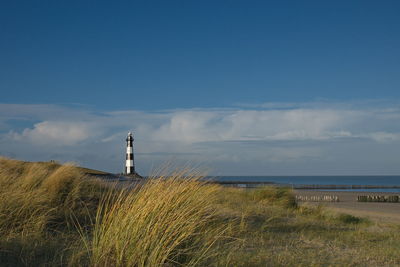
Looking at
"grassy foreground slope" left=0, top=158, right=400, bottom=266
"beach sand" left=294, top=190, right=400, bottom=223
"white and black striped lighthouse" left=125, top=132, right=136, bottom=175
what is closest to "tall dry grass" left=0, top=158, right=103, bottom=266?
"grassy foreground slope" left=0, top=158, right=400, bottom=266

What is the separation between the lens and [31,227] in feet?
17.6

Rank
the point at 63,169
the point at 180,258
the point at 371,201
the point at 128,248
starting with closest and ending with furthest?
1. the point at 128,248
2. the point at 180,258
3. the point at 63,169
4. the point at 371,201

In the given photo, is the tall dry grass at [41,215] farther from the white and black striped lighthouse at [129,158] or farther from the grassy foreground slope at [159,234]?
the white and black striped lighthouse at [129,158]

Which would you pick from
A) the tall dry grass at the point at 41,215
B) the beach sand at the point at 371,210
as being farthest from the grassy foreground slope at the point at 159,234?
the beach sand at the point at 371,210

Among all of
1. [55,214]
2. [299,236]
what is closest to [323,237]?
[299,236]

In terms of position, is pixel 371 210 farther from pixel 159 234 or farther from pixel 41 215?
pixel 159 234

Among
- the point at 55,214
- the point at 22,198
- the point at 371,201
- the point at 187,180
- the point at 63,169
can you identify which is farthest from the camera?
the point at 371,201

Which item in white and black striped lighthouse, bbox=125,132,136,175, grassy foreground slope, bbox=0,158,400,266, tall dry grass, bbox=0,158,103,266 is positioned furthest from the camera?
white and black striped lighthouse, bbox=125,132,136,175

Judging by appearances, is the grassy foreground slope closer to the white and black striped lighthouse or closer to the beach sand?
the beach sand

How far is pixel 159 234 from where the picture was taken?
12.6ft

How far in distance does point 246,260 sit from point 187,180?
1279 mm

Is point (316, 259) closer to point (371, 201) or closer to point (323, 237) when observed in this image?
point (323, 237)

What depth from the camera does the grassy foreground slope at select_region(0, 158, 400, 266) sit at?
12.3 feet

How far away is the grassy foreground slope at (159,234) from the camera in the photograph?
3738 millimetres
